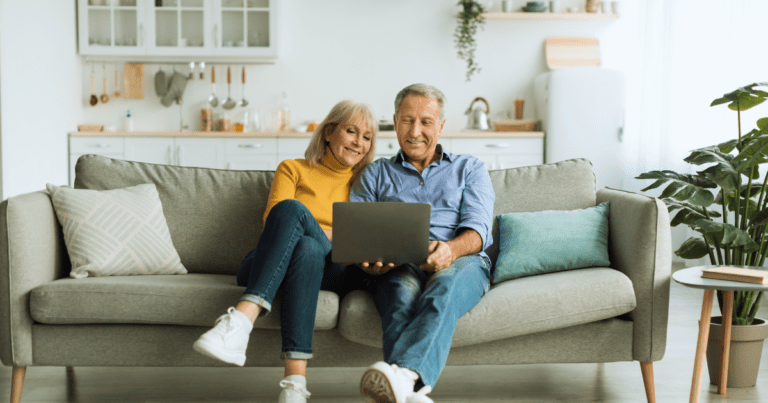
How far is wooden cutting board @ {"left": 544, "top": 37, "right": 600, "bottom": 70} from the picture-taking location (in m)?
4.90

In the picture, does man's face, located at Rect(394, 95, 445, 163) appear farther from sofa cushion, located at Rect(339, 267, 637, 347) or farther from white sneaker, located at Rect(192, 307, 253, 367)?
white sneaker, located at Rect(192, 307, 253, 367)

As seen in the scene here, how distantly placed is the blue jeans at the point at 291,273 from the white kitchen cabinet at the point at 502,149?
9.38ft

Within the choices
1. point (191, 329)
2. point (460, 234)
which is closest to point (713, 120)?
point (460, 234)

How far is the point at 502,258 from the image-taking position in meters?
2.02

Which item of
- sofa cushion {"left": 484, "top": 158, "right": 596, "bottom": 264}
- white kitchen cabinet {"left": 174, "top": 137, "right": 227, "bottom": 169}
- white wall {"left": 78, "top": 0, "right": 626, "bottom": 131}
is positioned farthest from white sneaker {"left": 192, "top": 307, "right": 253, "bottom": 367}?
white wall {"left": 78, "top": 0, "right": 626, "bottom": 131}

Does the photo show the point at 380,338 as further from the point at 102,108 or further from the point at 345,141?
the point at 102,108

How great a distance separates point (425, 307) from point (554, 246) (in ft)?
2.08

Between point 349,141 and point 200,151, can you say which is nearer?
point 349,141

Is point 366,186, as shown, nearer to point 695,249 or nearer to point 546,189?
point 546,189

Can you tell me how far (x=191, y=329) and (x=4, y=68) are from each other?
9.24 ft

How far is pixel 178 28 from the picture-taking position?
4617 mm

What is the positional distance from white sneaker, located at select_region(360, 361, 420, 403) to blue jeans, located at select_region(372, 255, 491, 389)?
0.13ft

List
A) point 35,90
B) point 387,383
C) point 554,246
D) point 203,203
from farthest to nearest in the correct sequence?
point 35,90 → point 203,203 → point 554,246 → point 387,383

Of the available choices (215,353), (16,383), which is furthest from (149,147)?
(215,353)
